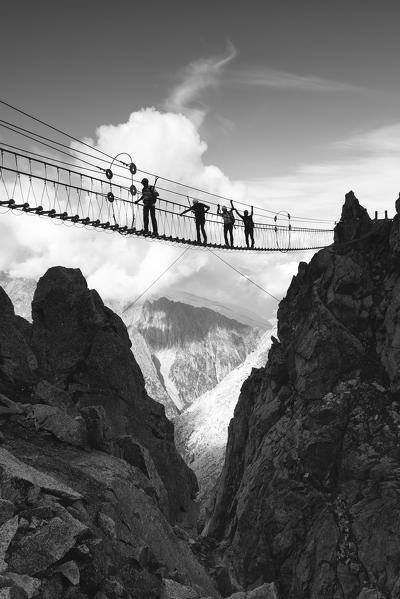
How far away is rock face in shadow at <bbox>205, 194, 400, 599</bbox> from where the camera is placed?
3713 centimetres

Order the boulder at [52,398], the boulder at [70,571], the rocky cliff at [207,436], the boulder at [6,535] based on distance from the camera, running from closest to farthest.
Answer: the boulder at [6,535], the boulder at [70,571], the boulder at [52,398], the rocky cliff at [207,436]

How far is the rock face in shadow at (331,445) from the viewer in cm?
3713

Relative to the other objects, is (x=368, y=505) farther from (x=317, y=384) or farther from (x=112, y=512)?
(x=112, y=512)

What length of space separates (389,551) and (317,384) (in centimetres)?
1439

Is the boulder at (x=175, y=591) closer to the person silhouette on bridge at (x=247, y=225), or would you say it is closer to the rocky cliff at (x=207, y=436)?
the person silhouette on bridge at (x=247, y=225)

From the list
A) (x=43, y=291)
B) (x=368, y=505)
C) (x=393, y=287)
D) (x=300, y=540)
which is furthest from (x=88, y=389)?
(x=393, y=287)

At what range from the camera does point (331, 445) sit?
41.6 m

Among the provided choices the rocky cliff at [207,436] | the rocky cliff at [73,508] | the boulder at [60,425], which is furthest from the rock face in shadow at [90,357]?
the rocky cliff at [207,436]

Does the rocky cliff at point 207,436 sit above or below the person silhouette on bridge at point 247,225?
below

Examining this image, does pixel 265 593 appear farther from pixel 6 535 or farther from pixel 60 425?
pixel 60 425

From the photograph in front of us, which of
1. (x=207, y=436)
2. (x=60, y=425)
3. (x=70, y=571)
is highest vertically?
(x=60, y=425)

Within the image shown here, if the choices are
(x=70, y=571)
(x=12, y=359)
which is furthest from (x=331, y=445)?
(x=70, y=571)

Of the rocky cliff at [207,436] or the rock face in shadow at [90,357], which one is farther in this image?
the rocky cliff at [207,436]

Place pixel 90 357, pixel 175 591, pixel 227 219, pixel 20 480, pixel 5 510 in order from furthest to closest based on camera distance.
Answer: pixel 90 357 → pixel 227 219 → pixel 175 591 → pixel 20 480 → pixel 5 510
